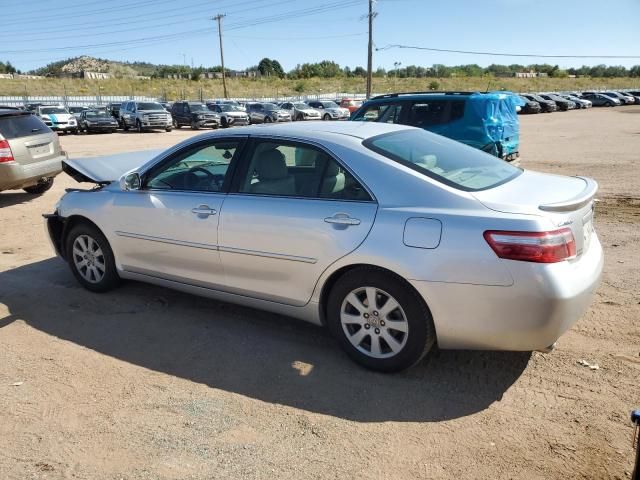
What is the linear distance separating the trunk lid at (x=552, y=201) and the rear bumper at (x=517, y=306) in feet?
0.71

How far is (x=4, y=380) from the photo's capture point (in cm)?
368

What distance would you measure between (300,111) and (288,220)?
105 ft

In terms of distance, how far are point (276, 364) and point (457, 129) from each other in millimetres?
7900

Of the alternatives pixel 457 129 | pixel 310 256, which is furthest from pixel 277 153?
pixel 457 129

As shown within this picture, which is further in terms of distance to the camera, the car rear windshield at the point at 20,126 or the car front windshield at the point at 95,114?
the car front windshield at the point at 95,114

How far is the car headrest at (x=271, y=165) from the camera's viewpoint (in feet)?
13.4

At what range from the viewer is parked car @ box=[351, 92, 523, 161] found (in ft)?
33.9

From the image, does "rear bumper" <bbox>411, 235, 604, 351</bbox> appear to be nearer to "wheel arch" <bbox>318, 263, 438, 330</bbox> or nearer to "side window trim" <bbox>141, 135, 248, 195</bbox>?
"wheel arch" <bbox>318, 263, 438, 330</bbox>

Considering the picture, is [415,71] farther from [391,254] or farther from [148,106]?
[391,254]

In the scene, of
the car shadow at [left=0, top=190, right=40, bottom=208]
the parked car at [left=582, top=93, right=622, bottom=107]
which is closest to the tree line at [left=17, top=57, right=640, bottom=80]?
the parked car at [left=582, top=93, right=622, bottom=107]

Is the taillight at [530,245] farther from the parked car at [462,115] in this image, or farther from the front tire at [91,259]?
the parked car at [462,115]

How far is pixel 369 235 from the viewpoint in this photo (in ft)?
11.1

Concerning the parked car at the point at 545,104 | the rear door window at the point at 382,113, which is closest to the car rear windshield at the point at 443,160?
the rear door window at the point at 382,113

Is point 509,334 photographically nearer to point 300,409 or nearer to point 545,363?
point 545,363
